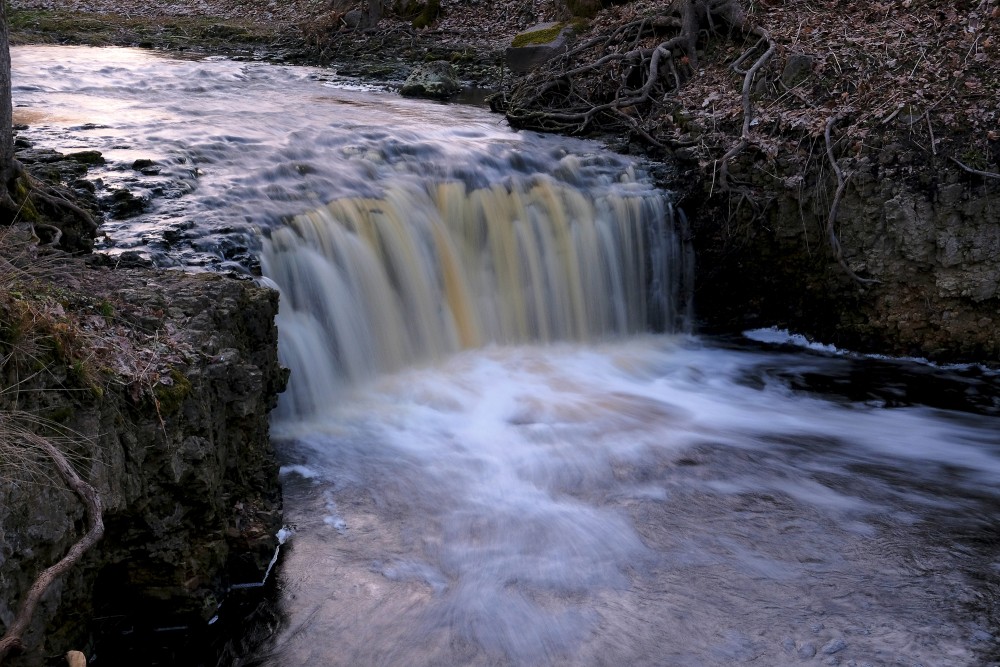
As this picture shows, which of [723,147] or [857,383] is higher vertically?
[723,147]

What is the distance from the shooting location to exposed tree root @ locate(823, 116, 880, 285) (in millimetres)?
8867

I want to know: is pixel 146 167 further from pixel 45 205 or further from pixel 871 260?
pixel 871 260

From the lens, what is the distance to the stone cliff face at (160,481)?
13.2 ft

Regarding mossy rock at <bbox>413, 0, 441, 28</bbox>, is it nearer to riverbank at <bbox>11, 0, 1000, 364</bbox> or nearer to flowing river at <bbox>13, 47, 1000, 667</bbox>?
flowing river at <bbox>13, 47, 1000, 667</bbox>

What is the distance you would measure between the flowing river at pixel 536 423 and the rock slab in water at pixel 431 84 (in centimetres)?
216

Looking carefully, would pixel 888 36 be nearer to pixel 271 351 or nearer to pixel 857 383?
pixel 857 383

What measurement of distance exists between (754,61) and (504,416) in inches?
238

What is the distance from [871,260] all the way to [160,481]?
7.00 meters

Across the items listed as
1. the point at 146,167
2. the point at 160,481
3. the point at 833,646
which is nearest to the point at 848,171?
the point at 833,646

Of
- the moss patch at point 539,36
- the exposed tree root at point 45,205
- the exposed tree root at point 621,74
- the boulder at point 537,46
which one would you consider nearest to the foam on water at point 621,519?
the exposed tree root at point 45,205

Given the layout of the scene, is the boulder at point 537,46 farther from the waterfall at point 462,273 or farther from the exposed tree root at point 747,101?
the waterfall at point 462,273

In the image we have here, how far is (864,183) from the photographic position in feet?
29.1

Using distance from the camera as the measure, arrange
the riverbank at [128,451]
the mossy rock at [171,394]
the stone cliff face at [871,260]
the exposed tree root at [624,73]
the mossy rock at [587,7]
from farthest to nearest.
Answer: the mossy rock at [587,7], the exposed tree root at [624,73], the stone cliff face at [871,260], the mossy rock at [171,394], the riverbank at [128,451]

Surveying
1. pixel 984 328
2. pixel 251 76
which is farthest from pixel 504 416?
pixel 251 76
